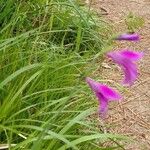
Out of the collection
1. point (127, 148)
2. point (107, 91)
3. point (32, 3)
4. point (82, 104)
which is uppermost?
point (107, 91)

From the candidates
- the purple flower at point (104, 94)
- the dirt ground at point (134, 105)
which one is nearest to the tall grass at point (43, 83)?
the dirt ground at point (134, 105)

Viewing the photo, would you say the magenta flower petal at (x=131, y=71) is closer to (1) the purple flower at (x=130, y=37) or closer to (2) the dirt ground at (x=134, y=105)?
(1) the purple flower at (x=130, y=37)

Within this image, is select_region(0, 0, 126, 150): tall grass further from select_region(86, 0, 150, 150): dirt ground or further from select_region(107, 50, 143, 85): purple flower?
select_region(107, 50, 143, 85): purple flower

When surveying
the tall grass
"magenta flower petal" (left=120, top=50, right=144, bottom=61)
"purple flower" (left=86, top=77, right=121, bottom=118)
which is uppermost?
"magenta flower petal" (left=120, top=50, right=144, bottom=61)

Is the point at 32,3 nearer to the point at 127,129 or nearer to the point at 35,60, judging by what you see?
the point at 35,60

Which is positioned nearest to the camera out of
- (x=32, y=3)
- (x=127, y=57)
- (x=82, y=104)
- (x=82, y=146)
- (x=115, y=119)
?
(x=127, y=57)

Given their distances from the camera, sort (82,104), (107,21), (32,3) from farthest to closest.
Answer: (107,21) < (32,3) < (82,104)

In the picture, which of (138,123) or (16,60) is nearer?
(16,60)

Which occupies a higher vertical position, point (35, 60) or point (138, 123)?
point (35, 60)

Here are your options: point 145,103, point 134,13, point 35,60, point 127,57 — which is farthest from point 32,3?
point 127,57

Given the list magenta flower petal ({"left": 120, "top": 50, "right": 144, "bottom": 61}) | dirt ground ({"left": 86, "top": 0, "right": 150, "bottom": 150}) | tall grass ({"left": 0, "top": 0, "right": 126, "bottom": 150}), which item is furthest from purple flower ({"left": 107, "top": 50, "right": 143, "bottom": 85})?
dirt ground ({"left": 86, "top": 0, "right": 150, "bottom": 150})
